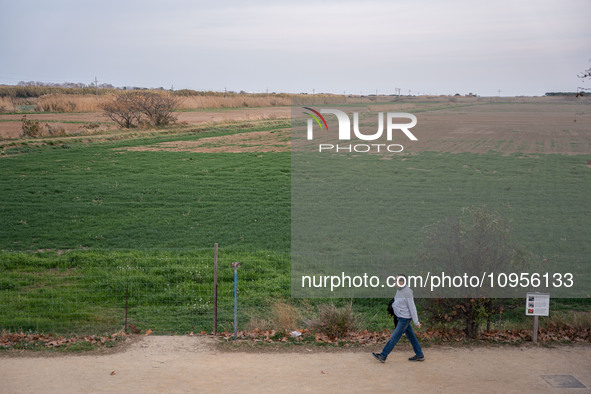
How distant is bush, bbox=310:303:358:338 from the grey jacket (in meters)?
1.59

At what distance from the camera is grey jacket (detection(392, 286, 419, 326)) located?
922cm

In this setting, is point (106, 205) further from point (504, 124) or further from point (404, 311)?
point (504, 124)

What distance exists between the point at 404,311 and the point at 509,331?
2.98 metres

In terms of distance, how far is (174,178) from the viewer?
29.1m

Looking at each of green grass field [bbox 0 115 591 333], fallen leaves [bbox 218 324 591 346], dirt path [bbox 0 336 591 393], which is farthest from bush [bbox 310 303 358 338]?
green grass field [bbox 0 115 591 333]

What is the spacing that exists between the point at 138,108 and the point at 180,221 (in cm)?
2989

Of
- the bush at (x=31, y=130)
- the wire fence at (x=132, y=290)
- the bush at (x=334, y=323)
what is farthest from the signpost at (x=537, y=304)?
the bush at (x=31, y=130)

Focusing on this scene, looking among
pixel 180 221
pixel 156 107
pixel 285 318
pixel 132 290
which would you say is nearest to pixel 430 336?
pixel 285 318

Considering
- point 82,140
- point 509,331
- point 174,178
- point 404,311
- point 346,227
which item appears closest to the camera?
point 404,311

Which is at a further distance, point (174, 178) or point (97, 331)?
point (174, 178)

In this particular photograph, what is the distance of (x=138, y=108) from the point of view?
159 ft

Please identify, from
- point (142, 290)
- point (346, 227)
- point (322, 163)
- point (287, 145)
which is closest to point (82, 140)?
A: point (287, 145)

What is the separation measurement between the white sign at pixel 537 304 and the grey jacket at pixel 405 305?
2.49m

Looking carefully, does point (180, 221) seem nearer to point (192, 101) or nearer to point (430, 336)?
point (430, 336)
